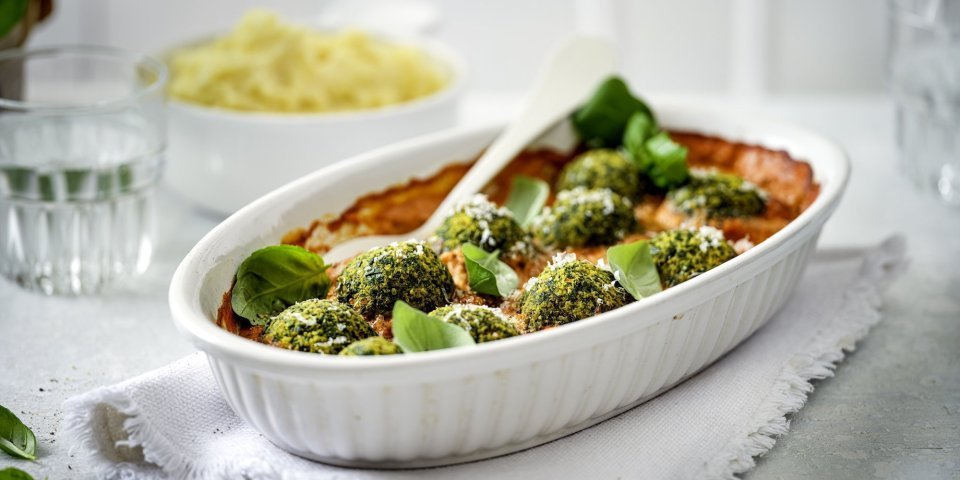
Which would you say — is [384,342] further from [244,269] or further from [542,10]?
[542,10]

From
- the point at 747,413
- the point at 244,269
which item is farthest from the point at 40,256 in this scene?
the point at 747,413

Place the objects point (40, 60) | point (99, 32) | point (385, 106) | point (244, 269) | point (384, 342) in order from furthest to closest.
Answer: point (99, 32), point (385, 106), point (40, 60), point (244, 269), point (384, 342)

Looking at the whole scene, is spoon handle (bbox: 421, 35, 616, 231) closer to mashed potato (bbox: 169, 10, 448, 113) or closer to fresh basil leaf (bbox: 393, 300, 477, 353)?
mashed potato (bbox: 169, 10, 448, 113)

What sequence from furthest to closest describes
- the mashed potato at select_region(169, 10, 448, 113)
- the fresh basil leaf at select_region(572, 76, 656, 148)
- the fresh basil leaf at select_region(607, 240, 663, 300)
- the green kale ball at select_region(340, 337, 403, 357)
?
1. the mashed potato at select_region(169, 10, 448, 113)
2. the fresh basil leaf at select_region(572, 76, 656, 148)
3. the fresh basil leaf at select_region(607, 240, 663, 300)
4. the green kale ball at select_region(340, 337, 403, 357)

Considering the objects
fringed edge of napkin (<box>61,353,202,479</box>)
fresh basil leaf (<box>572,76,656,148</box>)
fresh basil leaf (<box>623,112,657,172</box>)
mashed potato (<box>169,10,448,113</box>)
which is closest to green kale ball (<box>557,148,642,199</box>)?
fresh basil leaf (<box>623,112,657,172</box>)

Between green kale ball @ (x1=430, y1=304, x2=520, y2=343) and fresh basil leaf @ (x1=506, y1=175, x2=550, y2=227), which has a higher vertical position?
green kale ball @ (x1=430, y1=304, x2=520, y2=343)

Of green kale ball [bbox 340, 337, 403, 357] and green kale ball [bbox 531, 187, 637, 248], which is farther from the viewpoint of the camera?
green kale ball [bbox 531, 187, 637, 248]
